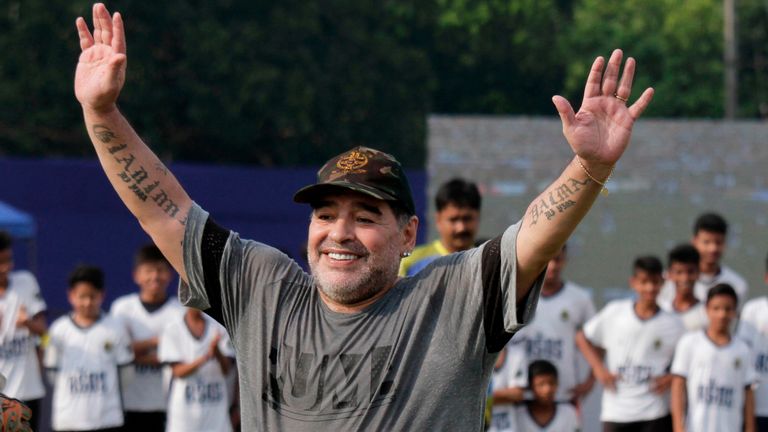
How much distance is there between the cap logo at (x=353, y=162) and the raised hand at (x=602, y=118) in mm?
580

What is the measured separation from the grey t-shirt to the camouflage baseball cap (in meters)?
0.24

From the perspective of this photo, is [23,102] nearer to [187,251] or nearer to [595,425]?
[595,425]

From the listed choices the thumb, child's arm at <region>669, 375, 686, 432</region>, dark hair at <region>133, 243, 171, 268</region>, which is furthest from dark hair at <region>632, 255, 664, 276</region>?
the thumb

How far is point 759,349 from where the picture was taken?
10.7 metres

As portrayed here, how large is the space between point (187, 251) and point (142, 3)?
34630 millimetres

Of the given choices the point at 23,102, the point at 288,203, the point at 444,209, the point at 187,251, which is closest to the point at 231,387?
the point at 444,209

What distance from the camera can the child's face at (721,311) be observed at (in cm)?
1014

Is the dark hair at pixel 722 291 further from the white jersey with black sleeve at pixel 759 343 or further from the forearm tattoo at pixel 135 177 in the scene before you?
the forearm tattoo at pixel 135 177

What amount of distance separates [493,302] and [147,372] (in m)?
7.66

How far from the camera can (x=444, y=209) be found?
8.55 m

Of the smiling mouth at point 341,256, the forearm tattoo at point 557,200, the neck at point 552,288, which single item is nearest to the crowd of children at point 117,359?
the neck at point 552,288

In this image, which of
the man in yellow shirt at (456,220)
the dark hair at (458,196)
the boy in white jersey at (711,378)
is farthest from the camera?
the boy in white jersey at (711,378)

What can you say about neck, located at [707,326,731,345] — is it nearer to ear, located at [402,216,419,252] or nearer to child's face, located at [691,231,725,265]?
child's face, located at [691,231,725,265]

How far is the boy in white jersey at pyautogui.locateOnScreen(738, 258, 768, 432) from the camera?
35.0 ft
